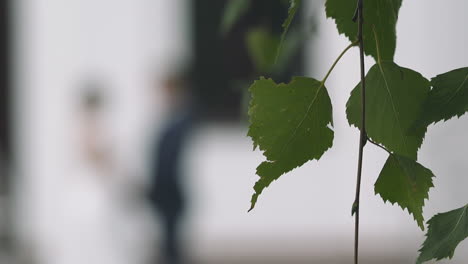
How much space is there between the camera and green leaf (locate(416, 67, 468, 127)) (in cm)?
62

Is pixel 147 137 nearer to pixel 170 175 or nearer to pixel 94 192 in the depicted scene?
pixel 94 192

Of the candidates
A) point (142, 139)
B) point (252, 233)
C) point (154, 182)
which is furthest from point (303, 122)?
point (252, 233)

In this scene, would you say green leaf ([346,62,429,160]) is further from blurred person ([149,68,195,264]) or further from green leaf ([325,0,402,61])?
blurred person ([149,68,195,264])

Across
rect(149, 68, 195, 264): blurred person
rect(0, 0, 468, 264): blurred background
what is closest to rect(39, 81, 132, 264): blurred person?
rect(0, 0, 468, 264): blurred background

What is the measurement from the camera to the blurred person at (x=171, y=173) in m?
4.92

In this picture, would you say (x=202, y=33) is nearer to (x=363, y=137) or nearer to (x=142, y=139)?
(x=142, y=139)

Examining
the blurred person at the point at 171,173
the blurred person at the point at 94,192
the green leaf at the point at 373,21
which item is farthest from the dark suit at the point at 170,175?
the green leaf at the point at 373,21

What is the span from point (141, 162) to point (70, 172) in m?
0.64

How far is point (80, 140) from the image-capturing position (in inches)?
229

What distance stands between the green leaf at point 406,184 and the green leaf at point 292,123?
5cm

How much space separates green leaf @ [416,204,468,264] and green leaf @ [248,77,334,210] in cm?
9

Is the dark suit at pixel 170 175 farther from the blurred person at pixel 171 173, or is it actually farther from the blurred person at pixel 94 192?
the blurred person at pixel 94 192

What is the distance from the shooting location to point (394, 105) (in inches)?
25.2

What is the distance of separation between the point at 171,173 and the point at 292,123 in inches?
171
